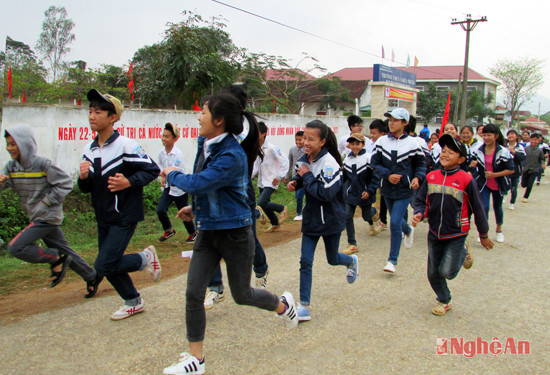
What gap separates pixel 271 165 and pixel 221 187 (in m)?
4.35

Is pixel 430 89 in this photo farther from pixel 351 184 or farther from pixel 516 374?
pixel 516 374

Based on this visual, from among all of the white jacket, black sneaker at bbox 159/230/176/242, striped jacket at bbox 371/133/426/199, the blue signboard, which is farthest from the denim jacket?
the blue signboard

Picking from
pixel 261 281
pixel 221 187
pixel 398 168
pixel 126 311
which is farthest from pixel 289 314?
pixel 398 168

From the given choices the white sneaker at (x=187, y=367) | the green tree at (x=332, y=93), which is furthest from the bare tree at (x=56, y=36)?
the white sneaker at (x=187, y=367)

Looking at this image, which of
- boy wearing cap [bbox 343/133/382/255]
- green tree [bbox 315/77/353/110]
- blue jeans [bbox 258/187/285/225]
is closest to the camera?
boy wearing cap [bbox 343/133/382/255]

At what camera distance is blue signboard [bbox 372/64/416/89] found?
21.3m

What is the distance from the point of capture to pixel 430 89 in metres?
42.8

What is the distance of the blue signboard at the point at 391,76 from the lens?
21.3 metres

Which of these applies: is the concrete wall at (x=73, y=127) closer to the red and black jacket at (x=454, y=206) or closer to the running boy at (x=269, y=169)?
the running boy at (x=269, y=169)

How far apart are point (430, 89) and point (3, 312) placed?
4370 cm

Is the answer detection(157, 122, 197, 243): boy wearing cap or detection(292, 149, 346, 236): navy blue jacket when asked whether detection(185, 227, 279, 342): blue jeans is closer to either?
detection(292, 149, 346, 236): navy blue jacket

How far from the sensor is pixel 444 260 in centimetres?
419

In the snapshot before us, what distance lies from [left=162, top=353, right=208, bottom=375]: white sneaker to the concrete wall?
5.96 meters

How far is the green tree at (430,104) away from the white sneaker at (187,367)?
138ft
